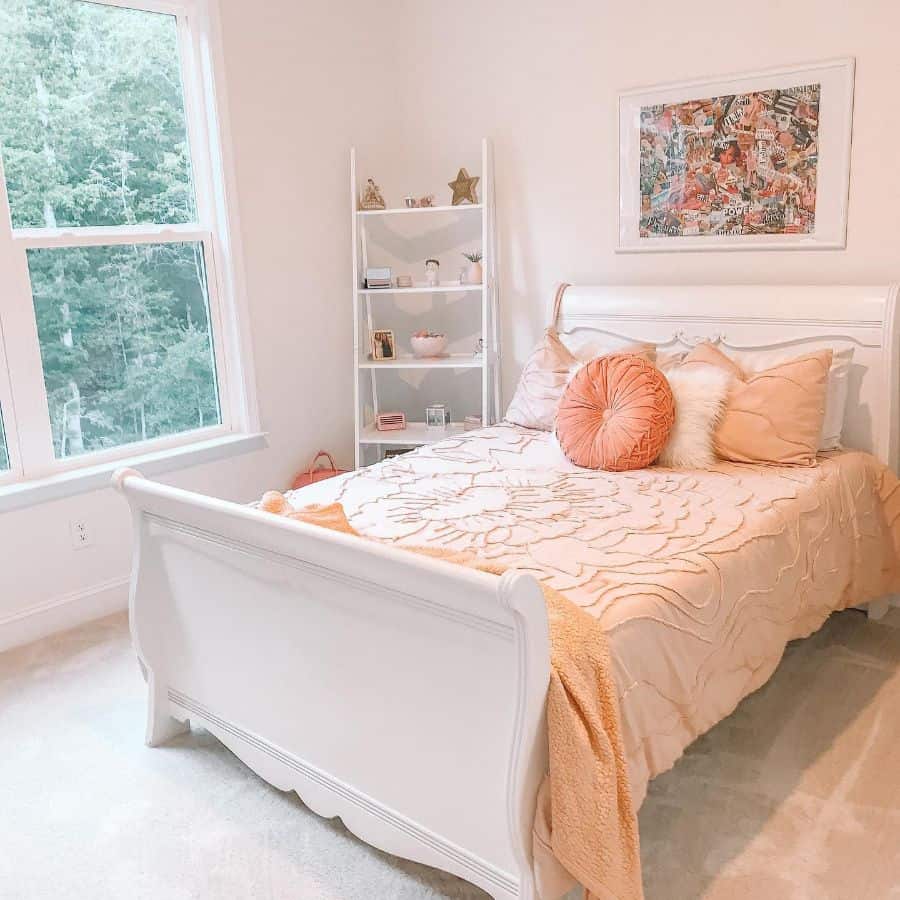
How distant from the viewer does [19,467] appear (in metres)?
3.21

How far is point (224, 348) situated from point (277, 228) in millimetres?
563

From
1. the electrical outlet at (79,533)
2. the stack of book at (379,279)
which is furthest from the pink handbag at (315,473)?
the electrical outlet at (79,533)

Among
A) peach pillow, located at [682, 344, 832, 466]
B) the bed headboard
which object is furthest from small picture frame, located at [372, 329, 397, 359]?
peach pillow, located at [682, 344, 832, 466]

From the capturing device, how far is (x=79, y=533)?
3326 millimetres

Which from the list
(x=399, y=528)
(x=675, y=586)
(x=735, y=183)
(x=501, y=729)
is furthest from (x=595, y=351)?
(x=501, y=729)

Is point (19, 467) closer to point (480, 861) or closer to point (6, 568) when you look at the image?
point (6, 568)

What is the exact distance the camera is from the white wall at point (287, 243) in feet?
11.2

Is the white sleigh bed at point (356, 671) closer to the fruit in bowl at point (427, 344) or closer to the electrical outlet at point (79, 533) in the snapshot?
the electrical outlet at point (79, 533)

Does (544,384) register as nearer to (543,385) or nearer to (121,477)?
(543,385)

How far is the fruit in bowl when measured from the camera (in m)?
4.08

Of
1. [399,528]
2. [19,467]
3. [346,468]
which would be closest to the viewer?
[399,528]

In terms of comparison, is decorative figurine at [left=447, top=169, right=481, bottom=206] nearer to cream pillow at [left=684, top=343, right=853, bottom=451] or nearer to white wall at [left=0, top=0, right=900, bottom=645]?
white wall at [left=0, top=0, right=900, bottom=645]

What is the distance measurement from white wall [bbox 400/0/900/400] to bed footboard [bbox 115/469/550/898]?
2175 millimetres

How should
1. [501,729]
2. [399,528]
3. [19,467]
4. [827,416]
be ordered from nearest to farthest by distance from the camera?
[501,729] → [399,528] → [827,416] → [19,467]
